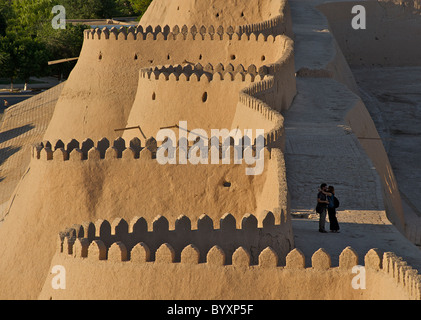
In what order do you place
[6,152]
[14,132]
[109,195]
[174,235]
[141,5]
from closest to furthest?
[174,235] → [109,195] → [6,152] → [14,132] → [141,5]

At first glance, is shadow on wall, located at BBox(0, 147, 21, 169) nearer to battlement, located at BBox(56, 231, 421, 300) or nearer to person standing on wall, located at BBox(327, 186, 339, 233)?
person standing on wall, located at BBox(327, 186, 339, 233)

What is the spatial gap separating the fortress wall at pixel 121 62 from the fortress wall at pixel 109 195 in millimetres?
13975

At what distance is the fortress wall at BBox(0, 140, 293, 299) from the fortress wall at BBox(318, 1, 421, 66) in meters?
44.4

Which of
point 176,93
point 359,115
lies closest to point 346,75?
point 359,115

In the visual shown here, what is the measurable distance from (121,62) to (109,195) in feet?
54.4

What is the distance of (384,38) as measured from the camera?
6669 centimetres

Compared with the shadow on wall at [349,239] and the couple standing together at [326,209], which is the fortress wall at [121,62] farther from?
the couple standing together at [326,209]

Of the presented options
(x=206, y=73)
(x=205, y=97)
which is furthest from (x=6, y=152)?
(x=205, y=97)

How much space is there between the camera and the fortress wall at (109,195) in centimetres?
2291

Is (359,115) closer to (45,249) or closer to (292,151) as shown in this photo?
(292,151)

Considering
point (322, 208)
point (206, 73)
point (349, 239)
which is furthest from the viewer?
point (206, 73)

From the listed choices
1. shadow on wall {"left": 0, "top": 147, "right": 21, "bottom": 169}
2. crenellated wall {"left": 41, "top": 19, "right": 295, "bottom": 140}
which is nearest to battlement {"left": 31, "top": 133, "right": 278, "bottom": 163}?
crenellated wall {"left": 41, "top": 19, "right": 295, "bottom": 140}

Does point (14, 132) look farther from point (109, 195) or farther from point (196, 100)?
point (109, 195)

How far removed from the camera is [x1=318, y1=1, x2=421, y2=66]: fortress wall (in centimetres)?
6631
